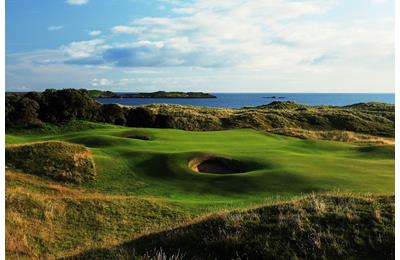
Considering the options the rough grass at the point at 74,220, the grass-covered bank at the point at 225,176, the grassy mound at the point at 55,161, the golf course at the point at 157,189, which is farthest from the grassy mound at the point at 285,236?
the grassy mound at the point at 55,161

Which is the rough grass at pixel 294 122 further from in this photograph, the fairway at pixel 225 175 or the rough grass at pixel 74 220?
the rough grass at pixel 74 220

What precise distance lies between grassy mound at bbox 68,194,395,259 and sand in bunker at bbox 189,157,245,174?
50.9 feet

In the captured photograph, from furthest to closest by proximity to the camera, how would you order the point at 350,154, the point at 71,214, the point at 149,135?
1. the point at 149,135
2. the point at 350,154
3. the point at 71,214

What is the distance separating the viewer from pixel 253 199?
65.6 feet

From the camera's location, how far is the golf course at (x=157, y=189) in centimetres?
1523

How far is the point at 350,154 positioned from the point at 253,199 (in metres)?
17.8

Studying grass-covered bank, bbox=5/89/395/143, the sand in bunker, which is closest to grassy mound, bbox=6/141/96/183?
the sand in bunker

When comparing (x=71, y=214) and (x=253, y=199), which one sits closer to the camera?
(x=71, y=214)

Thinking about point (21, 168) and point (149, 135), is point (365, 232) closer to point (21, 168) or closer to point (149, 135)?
point (21, 168)

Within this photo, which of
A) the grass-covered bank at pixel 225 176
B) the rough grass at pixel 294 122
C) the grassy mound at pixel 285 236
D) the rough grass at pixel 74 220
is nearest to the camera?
the grassy mound at pixel 285 236

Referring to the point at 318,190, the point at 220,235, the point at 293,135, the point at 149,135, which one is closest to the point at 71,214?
the point at 220,235

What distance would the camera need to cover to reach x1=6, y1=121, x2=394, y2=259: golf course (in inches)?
599

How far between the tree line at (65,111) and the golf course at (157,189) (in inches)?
624

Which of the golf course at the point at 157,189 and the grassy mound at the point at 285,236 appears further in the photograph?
the golf course at the point at 157,189
